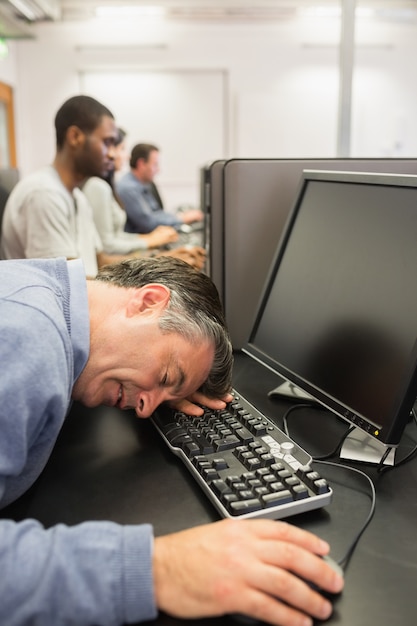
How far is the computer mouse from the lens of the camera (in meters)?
0.46

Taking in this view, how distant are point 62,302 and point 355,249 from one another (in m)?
0.42

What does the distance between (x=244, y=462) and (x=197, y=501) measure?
7 centimetres

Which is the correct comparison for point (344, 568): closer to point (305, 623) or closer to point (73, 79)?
point (305, 623)

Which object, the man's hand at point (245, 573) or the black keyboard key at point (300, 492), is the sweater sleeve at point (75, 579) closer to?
the man's hand at point (245, 573)

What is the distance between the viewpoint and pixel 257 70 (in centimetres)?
593

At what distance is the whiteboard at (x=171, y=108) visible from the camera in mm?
5891

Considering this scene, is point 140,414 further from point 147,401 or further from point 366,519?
point 366,519

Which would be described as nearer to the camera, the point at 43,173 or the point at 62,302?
the point at 62,302

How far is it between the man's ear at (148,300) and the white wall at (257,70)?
5.40m

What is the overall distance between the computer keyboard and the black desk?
2cm

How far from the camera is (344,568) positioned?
525 mm

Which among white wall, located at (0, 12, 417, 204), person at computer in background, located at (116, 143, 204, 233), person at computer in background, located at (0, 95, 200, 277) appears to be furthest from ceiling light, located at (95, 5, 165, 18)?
person at computer in background, located at (0, 95, 200, 277)

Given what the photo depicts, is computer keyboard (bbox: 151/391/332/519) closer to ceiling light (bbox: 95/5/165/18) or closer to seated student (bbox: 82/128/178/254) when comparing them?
seated student (bbox: 82/128/178/254)

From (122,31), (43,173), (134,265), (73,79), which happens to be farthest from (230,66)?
(134,265)
